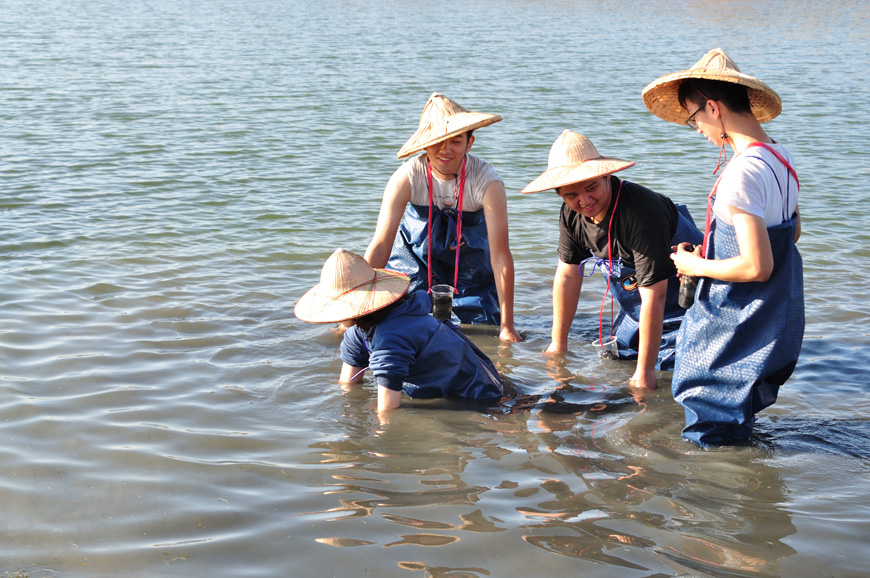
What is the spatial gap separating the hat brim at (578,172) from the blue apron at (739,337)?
702 mm

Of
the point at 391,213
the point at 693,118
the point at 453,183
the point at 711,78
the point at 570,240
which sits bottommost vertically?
the point at 570,240

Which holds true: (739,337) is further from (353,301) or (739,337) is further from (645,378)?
(353,301)

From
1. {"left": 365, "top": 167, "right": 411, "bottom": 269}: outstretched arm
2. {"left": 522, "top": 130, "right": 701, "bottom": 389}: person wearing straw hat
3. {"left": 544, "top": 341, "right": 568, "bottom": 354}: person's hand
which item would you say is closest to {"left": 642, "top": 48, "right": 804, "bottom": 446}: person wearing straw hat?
{"left": 522, "top": 130, "right": 701, "bottom": 389}: person wearing straw hat

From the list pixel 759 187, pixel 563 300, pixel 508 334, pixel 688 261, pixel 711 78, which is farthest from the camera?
pixel 508 334

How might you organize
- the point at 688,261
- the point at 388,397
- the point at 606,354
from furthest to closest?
the point at 606,354, the point at 388,397, the point at 688,261

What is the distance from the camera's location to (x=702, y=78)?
10.7 ft

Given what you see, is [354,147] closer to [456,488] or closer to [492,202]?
[492,202]

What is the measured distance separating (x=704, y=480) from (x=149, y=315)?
3577 millimetres

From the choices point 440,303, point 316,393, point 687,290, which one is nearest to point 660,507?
point 687,290

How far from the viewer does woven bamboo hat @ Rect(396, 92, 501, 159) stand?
4.54 metres

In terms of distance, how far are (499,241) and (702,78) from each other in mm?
1895

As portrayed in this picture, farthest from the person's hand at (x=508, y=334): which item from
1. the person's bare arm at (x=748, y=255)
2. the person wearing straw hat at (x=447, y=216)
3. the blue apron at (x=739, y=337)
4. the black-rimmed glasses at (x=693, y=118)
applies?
the person's bare arm at (x=748, y=255)

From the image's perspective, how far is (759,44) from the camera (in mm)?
19281

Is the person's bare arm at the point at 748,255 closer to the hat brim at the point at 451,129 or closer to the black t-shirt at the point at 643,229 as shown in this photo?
the black t-shirt at the point at 643,229
